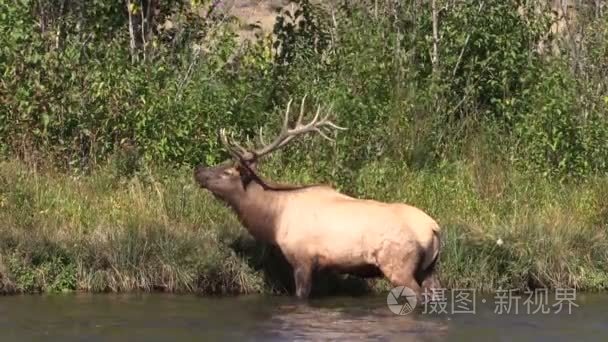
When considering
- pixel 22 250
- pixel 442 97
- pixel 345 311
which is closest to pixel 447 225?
pixel 345 311

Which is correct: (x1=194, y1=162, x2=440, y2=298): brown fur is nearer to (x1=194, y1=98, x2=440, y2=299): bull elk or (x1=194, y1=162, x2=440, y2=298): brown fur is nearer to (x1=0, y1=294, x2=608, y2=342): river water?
(x1=194, y1=98, x2=440, y2=299): bull elk

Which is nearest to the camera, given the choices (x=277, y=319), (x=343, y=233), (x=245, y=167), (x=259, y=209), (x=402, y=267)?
(x=277, y=319)

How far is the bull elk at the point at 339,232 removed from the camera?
12086mm

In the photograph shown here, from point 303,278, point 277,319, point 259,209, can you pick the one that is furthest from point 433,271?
point 259,209

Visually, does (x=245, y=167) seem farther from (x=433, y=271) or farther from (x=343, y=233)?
(x=433, y=271)

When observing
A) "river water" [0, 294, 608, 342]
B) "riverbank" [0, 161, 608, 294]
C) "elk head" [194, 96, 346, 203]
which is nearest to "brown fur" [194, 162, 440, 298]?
"elk head" [194, 96, 346, 203]

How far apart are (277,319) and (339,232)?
43.0 inches

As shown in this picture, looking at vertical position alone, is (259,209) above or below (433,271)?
above

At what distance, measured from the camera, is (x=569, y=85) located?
15.9 m

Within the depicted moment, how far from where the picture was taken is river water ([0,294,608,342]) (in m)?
11.1

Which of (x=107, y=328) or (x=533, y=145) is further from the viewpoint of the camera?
(x=533, y=145)

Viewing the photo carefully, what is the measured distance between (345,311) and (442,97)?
495cm

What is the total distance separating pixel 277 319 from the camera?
1172 centimetres

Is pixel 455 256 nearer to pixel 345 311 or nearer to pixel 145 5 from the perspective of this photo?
pixel 345 311
